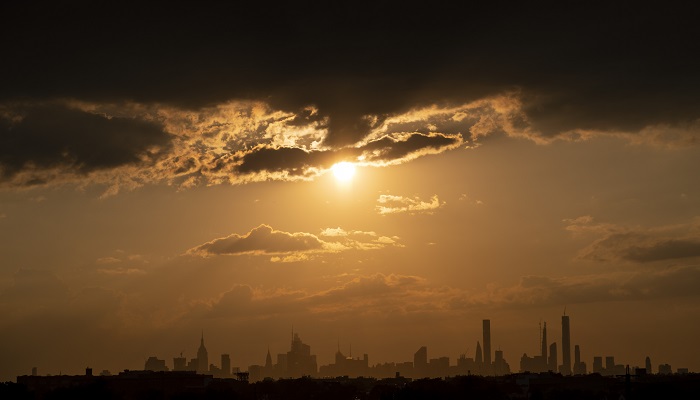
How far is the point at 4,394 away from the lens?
196 metres
